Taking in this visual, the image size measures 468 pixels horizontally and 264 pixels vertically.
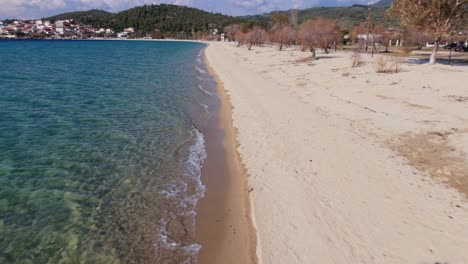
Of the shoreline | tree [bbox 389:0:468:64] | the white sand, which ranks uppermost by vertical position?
tree [bbox 389:0:468:64]

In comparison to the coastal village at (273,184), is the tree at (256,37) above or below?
above

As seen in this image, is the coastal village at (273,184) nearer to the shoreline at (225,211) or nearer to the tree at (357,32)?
the shoreline at (225,211)

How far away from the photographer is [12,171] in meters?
10.6

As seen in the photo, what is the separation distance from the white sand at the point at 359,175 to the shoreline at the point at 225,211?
0.39m

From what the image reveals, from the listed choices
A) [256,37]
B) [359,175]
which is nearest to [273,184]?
[359,175]

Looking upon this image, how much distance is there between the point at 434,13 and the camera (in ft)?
99.6

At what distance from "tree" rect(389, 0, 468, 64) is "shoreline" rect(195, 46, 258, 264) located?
27.0 meters

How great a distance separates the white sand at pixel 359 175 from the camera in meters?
6.55

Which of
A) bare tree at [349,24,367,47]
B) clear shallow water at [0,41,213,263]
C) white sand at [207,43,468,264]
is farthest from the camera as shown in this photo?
bare tree at [349,24,367,47]

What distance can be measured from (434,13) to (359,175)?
29.0m

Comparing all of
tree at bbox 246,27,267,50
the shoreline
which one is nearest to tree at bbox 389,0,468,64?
the shoreline

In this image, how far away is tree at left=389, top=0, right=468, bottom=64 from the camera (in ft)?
97.6

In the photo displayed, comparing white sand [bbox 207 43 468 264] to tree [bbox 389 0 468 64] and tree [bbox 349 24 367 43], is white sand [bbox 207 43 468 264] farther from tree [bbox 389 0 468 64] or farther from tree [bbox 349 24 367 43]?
tree [bbox 349 24 367 43]

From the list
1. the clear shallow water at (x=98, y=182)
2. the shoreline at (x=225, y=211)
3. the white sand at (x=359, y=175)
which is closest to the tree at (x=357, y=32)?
the white sand at (x=359, y=175)
